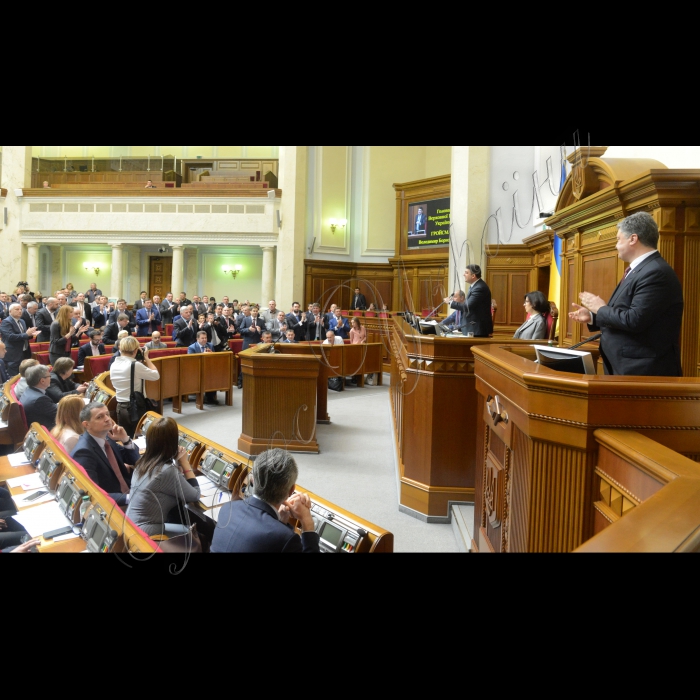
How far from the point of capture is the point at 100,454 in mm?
3648

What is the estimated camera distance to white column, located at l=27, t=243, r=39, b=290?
18.8 meters

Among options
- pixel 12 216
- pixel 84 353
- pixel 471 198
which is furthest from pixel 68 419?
pixel 12 216

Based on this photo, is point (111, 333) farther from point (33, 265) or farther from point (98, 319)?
point (33, 265)

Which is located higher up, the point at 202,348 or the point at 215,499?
the point at 202,348

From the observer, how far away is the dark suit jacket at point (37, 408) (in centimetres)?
475

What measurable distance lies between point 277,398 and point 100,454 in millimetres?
2726

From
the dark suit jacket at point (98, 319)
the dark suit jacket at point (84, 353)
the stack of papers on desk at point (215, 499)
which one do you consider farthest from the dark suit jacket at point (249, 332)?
the stack of papers on desk at point (215, 499)

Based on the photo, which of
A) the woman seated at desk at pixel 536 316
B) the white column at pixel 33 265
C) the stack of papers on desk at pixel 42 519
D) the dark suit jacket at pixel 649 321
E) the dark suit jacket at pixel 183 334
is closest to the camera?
the dark suit jacket at pixel 649 321

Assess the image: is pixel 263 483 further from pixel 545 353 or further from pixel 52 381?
pixel 52 381

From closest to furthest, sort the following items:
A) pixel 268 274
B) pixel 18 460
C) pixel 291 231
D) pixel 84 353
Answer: pixel 18 460, pixel 84 353, pixel 291 231, pixel 268 274

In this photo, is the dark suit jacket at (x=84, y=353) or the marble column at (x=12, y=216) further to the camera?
the marble column at (x=12, y=216)

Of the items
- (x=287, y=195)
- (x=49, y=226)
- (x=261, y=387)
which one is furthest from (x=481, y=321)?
(x=49, y=226)

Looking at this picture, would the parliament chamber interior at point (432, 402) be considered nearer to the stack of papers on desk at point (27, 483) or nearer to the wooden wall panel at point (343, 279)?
the stack of papers on desk at point (27, 483)

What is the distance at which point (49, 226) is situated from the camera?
18.4 metres
